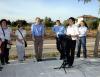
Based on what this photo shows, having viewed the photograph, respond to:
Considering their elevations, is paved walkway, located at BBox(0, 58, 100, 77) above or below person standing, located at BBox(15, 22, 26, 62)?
below

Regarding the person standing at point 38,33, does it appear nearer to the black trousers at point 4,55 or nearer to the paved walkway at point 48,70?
the paved walkway at point 48,70

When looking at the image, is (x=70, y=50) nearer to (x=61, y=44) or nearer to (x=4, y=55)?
(x=61, y=44)

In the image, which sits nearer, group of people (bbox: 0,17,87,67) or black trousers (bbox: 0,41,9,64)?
group of people (bbox: 0,17,87,67)

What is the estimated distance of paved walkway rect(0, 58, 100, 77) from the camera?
11.6 meters

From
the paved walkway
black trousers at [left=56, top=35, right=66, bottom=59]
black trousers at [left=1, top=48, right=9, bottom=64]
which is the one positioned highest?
black trousers at [left=56, top=35, right=66, bottom=59]

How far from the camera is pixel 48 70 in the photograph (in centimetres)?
1222

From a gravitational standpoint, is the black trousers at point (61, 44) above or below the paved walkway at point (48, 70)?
above

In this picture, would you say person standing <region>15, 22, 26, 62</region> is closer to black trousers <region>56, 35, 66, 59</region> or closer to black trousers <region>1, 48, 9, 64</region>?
black trousers <region>1, 48, 9, 64</region>

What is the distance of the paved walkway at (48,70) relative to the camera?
38.0 ft

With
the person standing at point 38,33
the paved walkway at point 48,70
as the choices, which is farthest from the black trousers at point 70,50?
the person standing at point 38,33

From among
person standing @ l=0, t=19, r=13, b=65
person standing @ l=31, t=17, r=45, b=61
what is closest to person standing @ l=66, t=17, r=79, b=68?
person standing @ l=31, t=17, r=45, b=61

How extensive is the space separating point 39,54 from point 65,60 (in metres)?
2.27

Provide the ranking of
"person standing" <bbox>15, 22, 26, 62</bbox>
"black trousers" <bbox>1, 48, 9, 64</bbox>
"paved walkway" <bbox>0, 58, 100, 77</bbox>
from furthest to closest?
"person standing" <bbox>15, 22, 26, 62</bbox>, "black trousers" <bbox>1, 48, 9, 64</bbox>, "paved walkway" <bbox>0, 58, 100, 77</bbox>

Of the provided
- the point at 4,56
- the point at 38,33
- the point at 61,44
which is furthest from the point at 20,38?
the point at 61,44
